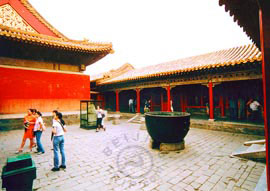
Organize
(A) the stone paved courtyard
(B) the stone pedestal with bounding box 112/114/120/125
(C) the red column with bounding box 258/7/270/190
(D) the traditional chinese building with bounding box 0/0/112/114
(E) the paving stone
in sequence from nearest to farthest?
(C) the red column with bounding box 258/7/270/190 → (A) the stone paved courtyard → (E) the paving stone → (D) the traditional chinese building with bounding box 0/0/112/114 → (B) the stone pedestal with bounding box 112/114/120/125

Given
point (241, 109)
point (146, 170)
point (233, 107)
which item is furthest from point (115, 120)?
point (241, 109)

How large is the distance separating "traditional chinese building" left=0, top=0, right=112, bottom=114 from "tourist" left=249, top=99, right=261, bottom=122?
10332mm

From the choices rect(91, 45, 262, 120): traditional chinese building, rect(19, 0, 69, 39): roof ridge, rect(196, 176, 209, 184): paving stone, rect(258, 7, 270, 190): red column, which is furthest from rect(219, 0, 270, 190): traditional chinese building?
rect(19, 0, 69, 39): roof ridge

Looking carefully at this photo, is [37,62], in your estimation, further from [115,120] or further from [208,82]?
[208,82]

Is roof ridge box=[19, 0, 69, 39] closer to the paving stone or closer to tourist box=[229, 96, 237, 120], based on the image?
the paving stone

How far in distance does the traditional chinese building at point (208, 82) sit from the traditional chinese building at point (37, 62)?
13.3ft

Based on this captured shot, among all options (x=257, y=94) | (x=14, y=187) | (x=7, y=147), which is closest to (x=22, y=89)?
(x=7, y=147)

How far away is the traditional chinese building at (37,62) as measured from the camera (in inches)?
327

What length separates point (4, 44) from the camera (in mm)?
8047

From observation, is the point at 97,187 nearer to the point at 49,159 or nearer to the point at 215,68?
the point at 49,159

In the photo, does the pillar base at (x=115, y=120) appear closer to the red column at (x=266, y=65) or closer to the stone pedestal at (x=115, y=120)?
the stone pedestal at (x=115, y=120)

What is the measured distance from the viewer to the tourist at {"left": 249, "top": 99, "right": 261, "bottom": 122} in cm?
818

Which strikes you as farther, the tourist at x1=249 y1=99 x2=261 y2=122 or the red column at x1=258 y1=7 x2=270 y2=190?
the tourist at x1=249 y1=99 x2=261 y2=122

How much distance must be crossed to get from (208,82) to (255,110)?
3.02m
